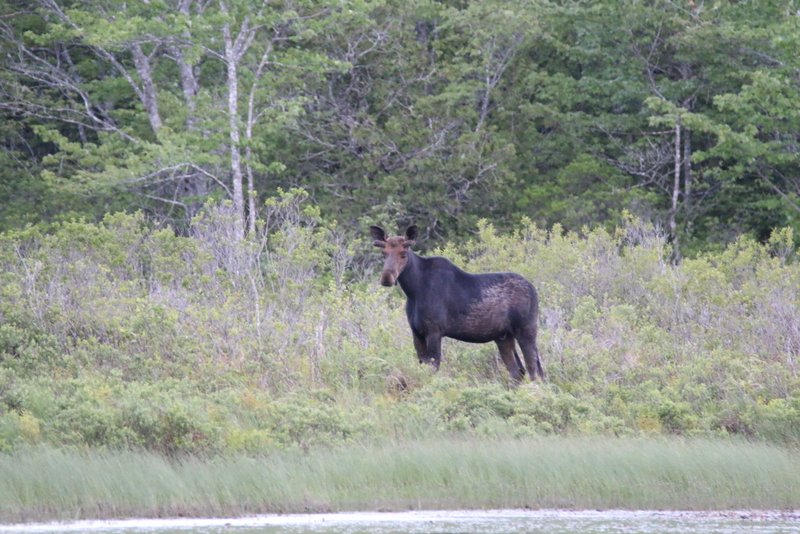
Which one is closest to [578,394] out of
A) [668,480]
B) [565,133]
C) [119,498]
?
[668,480]


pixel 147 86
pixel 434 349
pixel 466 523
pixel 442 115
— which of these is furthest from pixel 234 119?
pixel 466 523

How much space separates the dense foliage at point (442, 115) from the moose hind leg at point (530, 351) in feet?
38.0

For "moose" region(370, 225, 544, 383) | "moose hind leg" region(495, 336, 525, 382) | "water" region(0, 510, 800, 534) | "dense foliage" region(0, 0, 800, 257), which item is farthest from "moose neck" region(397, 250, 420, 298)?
"dense foliage" region(0, 0, 800, 257)

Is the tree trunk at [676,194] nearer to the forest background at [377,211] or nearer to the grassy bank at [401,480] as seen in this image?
the forest background at [377,211]

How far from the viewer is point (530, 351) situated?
46.0 ft

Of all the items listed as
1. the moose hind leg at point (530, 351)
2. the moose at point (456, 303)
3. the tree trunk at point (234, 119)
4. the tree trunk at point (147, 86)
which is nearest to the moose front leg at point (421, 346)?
the moose at point (456, 303)

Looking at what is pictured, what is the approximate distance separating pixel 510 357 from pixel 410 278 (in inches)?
60.7

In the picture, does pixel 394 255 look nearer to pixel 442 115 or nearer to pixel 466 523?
pixel 466 523

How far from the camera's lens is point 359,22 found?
26.1 meters

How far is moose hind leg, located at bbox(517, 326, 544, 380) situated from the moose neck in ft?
4.18

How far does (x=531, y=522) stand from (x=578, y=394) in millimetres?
3862

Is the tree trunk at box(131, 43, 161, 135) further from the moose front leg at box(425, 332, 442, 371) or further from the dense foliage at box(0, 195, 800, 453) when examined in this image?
the moose front leg at box(425, 332, 442, 371)

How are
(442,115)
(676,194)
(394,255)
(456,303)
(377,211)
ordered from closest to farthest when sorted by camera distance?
(394,255) → (456,303) → (377,211) → (676,194) → (442,115)

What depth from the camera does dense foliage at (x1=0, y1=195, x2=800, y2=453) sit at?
39.2 feet
